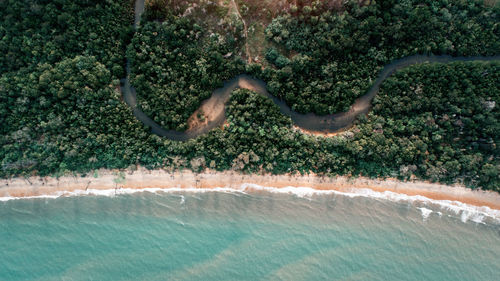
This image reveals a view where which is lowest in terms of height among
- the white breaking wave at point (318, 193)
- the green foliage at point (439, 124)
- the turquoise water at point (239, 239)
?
the turquoise water at point (239, 239)

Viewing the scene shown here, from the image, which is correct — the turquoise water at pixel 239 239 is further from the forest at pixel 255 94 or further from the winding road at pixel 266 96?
the winding road at pixel 266 96

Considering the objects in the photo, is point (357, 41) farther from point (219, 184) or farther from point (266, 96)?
point (219, 184)

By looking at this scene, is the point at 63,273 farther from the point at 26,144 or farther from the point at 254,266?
the point at 254,266

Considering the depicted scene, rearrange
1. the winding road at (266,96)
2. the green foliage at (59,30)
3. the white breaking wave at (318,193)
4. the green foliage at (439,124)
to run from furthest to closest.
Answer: the white breaking wave at (318,193)
the winding road at (266,96)
the green foliage at (439,124)
the green foliage at (59,30)

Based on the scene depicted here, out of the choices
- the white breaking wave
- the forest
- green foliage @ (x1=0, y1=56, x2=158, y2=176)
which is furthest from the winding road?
the white breaking wave

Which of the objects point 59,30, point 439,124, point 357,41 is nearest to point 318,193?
point 439,124

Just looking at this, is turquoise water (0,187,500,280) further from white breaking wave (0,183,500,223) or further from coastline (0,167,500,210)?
coastline (0,167,500,210)

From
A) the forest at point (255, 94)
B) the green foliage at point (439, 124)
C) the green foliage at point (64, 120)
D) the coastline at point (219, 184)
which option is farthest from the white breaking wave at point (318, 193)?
the green foliage at point (64, 120)
